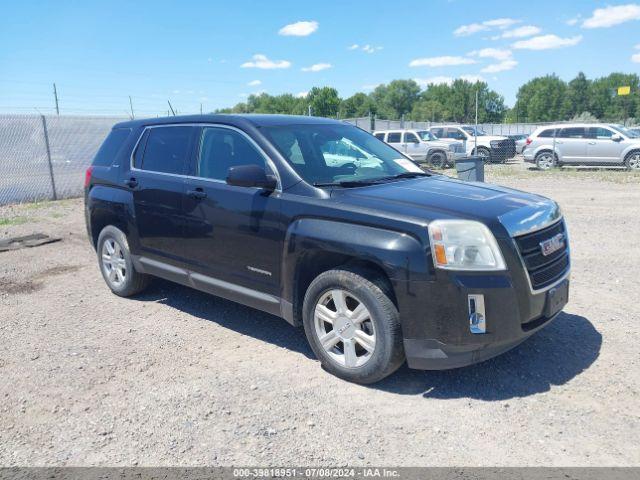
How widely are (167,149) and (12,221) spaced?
752 cm

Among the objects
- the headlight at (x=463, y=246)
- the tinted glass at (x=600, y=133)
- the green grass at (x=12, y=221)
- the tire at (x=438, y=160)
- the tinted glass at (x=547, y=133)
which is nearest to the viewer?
the headlight at (x=463, y=246)

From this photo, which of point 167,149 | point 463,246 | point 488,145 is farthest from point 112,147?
point 488,145

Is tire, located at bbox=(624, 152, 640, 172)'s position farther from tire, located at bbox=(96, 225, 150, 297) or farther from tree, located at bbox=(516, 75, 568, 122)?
tree, located at bbox=(516, 75, 568, 122)

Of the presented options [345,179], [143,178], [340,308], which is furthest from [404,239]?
[143,178]

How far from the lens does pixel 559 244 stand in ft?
12.9

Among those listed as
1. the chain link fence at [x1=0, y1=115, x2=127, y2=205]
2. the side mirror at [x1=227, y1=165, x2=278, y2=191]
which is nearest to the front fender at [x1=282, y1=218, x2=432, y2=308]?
the side mirror at [x1=227, y1=165, x2=278, y2=191]

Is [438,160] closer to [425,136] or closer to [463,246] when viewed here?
[425,136]

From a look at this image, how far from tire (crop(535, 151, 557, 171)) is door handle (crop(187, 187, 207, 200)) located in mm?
18729

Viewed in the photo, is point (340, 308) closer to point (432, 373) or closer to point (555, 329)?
point (432, 373)

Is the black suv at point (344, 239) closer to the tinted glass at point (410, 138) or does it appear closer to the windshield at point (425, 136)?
the tinted glass at point (410, 138)

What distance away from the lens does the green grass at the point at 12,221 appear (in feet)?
35.2

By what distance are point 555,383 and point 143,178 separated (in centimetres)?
400

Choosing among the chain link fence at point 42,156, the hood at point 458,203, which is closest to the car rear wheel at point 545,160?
the chain link fence at point 42,156

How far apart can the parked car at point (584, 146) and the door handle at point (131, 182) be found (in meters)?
18.5
